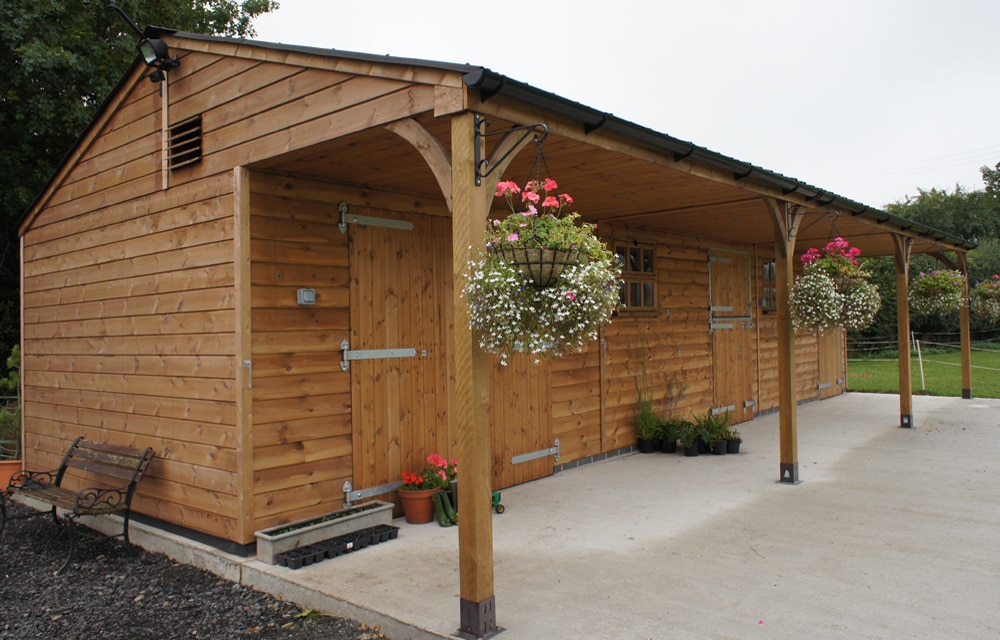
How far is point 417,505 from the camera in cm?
473

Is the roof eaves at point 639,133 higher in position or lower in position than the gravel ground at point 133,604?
higher

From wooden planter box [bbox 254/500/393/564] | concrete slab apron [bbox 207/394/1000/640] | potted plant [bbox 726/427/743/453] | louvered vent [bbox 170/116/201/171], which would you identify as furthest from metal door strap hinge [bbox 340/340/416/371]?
potted plant [bbox 726/427/743/453]

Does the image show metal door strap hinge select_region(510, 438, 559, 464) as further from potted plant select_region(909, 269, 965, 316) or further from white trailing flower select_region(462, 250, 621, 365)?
potted plant select_region(909, 269, 965, 316)

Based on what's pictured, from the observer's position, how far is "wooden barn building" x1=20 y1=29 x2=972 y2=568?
348 cm

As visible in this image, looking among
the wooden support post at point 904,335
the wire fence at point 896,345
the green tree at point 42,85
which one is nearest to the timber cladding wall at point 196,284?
the green tree at point 42,85

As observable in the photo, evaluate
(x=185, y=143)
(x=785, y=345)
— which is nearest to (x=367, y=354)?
(x=185, y=143)

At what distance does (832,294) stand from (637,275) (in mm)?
2124

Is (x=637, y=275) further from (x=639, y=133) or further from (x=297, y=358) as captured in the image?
(x=297, y=358)

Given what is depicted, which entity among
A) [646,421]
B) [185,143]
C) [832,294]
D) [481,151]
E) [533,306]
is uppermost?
[185,143]

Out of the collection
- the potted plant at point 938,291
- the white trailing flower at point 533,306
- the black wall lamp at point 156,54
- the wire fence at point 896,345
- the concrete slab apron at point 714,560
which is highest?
the black wall lamp at point 156,54

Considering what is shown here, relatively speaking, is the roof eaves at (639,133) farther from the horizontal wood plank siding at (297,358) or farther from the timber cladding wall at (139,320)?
the timber cladding wall at (139,320)

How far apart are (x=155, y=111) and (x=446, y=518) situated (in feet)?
11.0

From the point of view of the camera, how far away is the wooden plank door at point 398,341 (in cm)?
473

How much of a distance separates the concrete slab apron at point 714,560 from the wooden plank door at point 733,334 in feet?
8.18
